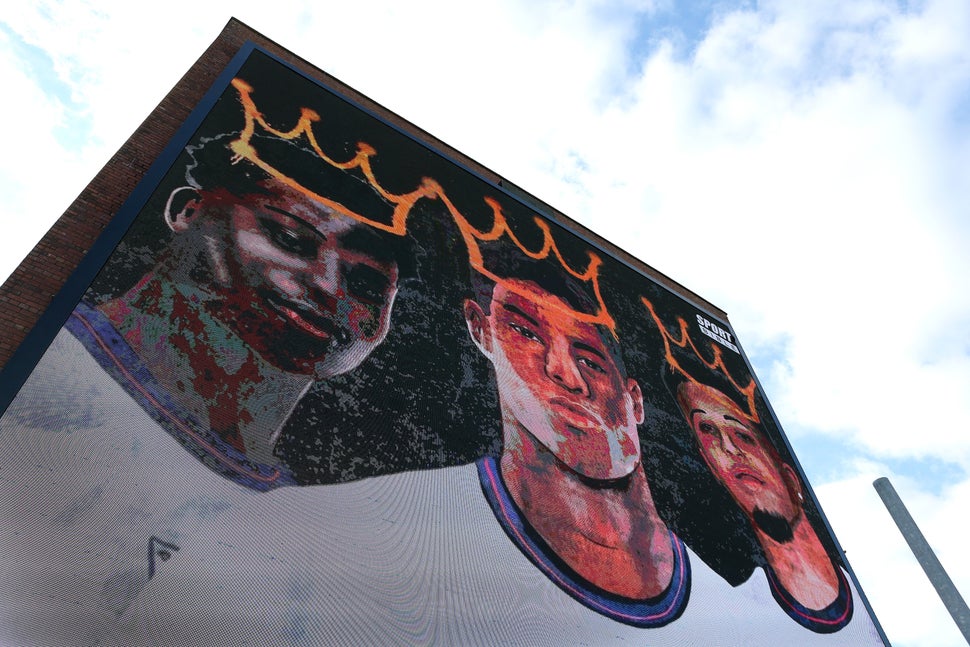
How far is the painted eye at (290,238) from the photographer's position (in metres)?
5.65

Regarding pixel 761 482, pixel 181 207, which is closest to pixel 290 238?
pixel 181 207

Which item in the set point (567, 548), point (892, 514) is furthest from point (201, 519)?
point (892, 514)

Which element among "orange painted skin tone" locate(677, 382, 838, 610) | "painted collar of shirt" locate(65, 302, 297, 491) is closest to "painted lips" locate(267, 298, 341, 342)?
"painted collar of shirt" locate(65, 302, 297, 491)

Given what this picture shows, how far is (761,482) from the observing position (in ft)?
27.1

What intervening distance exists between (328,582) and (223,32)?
6791 millimetres

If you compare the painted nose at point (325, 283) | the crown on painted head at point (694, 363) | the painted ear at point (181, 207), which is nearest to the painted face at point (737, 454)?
the crown on painted head at point (694, 363)

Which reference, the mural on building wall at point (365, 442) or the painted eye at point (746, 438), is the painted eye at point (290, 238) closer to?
the mural on building wall at point (365, 442)

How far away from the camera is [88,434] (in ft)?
12.3

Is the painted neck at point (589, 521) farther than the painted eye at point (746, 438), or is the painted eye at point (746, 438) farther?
the painted eye at point (746, 438)

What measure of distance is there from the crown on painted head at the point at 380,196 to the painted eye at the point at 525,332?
594 millimetres

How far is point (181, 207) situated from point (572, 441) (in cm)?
434

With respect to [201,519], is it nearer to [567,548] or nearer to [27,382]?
[27,382]

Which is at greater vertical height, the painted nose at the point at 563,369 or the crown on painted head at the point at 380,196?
the crown on painted head at the point at 380,196

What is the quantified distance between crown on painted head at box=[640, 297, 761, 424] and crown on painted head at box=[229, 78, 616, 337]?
3.95 feet
